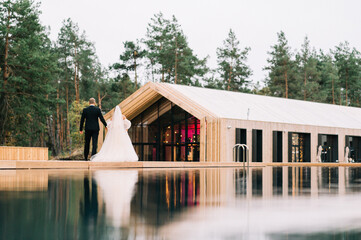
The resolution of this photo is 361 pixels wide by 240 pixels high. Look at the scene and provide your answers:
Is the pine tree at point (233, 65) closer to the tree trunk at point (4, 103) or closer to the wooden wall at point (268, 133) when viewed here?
the wooden wall at point (268, 133)

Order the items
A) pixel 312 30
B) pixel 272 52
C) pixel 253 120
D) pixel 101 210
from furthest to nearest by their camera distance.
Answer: pixel 312 30
pixel 272 52
pixel 253 120
pixel 101 210

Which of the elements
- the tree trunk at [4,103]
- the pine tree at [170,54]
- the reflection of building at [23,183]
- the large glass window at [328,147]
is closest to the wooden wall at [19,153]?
the reflection of building at [23,183]

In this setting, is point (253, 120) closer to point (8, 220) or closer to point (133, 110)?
point (133, 110)

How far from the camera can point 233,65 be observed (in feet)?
205

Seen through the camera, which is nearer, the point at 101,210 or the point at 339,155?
the point at 101,210

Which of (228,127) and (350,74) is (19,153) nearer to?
(228,127)

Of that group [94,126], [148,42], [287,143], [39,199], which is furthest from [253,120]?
[148,42]

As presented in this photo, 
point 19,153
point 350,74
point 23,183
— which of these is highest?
point 350,74

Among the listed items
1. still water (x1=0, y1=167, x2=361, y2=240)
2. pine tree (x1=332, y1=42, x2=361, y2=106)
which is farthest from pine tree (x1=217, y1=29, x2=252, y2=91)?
still water (x1=0, y1=167, x2=361, y2=240)

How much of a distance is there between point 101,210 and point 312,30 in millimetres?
72855

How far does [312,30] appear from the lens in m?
72.5

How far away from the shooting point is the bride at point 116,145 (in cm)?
1487

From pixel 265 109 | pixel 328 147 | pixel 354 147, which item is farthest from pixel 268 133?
pixel 354 147

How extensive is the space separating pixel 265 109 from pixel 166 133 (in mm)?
7046
